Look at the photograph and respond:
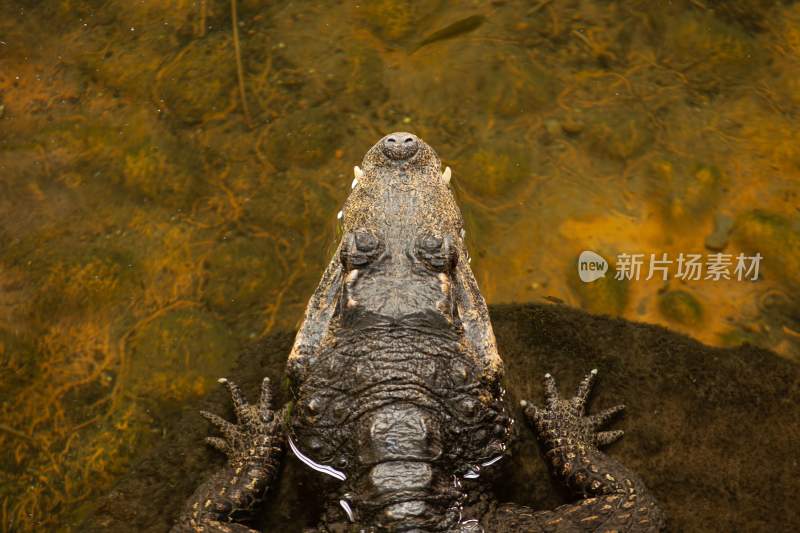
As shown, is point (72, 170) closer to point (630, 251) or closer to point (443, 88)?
point (443, 88)

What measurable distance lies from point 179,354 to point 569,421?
7.68ft

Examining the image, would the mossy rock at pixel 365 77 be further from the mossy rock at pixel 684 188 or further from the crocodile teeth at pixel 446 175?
the mossy rock at pixel 684 188

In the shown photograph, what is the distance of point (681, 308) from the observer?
15.5 ft

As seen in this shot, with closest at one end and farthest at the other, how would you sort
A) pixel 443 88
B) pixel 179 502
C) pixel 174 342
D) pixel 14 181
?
pixel 179 502 → pixel 174 342 → pixel 14 181 → pixel 443 88

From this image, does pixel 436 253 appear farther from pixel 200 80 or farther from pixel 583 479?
pixel 200 80

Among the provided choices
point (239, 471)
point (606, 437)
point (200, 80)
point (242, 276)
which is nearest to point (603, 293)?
point (606, 437)

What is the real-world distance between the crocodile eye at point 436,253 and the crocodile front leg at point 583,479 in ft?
3.58

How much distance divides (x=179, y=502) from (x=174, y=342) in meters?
0.93

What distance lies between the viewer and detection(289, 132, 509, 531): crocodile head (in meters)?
3.59

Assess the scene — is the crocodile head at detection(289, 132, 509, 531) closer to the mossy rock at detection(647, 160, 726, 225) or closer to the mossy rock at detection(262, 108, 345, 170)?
the mossy rock at detection(262, 108, 345, 170)

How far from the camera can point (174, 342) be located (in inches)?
180

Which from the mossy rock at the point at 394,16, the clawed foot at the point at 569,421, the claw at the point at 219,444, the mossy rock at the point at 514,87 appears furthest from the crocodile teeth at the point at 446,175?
the claw at the point at 219,444

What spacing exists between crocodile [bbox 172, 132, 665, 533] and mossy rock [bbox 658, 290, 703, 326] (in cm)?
76

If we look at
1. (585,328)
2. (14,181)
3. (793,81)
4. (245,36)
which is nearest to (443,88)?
(245,36)
